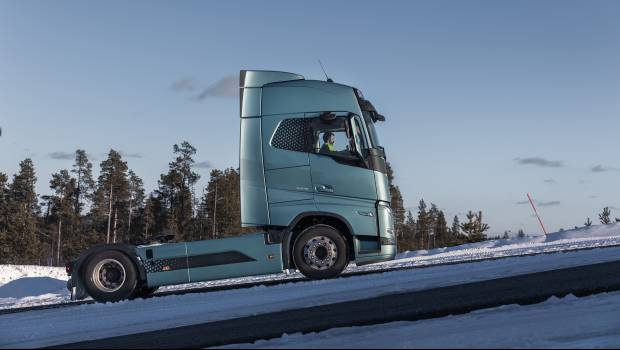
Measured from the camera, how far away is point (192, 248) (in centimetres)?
973

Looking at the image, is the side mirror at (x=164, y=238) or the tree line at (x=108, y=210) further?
the tree line at (x=108, y=210)

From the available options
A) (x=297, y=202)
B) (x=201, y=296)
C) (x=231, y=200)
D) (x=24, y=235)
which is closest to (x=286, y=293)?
(x=201, y=296)

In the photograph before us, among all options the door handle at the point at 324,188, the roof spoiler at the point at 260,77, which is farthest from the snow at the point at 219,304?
the roof spoiler at the point at 260,77

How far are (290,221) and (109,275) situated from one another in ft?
9.64

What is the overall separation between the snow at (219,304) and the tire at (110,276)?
1.08m

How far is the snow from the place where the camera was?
21.1 ft

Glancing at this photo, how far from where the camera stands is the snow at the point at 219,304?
642cm

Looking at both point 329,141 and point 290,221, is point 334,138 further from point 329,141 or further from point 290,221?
point 290,221

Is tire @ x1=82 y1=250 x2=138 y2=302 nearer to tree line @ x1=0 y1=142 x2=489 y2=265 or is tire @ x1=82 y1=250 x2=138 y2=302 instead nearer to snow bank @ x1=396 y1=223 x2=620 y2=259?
snow bank @ x1=396 y1=223 x2=620 y2=259

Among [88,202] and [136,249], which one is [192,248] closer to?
[136,249]

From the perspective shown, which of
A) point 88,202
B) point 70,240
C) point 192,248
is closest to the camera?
point 192,248

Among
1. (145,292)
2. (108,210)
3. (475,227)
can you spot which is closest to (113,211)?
(108,210)

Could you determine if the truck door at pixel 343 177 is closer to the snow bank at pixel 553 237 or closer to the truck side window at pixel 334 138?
the truck side window at pixel 334 138

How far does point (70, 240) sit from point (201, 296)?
73.7 metres
